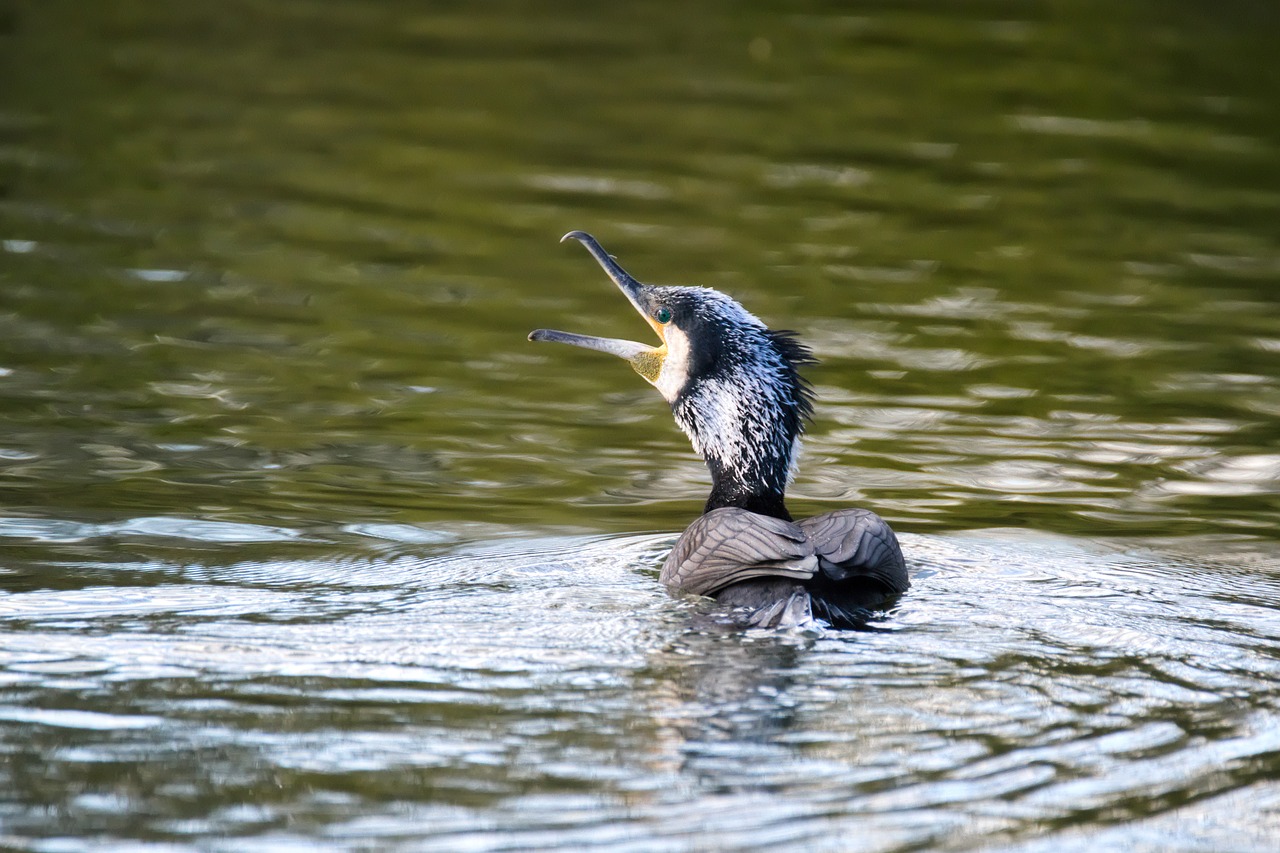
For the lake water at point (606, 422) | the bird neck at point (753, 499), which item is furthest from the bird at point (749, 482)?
the lake water at point (606, 422)

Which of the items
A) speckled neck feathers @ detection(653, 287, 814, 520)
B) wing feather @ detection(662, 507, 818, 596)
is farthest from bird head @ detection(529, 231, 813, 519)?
wing feather @ detection(662, 507, 818, 596)

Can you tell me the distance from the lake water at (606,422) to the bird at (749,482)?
0.69 feet

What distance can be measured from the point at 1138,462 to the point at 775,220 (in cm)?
479

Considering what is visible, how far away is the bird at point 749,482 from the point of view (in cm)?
623

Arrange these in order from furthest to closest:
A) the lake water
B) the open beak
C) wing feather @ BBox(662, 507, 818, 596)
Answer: the open beak → wing feather @ BBox(662, 507, 818, 596) → the lake water

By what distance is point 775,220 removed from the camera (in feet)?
43.2

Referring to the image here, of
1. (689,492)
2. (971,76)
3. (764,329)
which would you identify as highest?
(971,76)

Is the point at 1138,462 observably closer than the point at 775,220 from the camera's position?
Yes

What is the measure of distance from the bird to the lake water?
0.69 feet

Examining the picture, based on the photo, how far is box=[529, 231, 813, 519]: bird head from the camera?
7289 mm

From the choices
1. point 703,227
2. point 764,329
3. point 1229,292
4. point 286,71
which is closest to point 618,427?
point 764,329

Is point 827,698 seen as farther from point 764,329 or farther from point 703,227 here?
point 703,227

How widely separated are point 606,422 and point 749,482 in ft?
7.48

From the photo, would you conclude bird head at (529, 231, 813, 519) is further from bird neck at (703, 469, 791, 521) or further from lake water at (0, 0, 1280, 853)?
lake water at (0, 0, 1280, 853)
